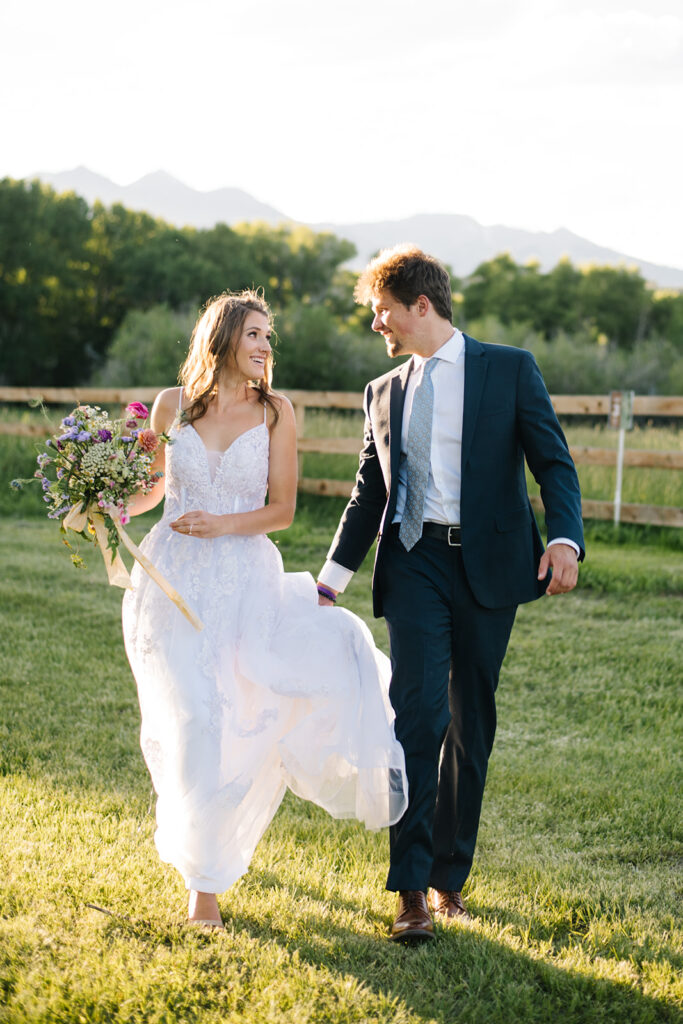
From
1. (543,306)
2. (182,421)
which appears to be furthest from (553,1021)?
(543,306)

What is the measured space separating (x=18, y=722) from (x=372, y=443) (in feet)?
10.0

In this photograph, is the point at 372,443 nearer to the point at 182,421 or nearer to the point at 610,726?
the point at 182,421

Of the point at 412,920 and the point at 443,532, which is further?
the point at 443,532

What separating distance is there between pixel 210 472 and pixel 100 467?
45cm

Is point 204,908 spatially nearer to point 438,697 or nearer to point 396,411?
point 438,697

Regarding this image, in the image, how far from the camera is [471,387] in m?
3.58

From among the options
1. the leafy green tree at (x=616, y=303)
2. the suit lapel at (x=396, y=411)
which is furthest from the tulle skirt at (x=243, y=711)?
the leafy green tree at (x=616, y=303)

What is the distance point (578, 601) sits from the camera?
8.69 m

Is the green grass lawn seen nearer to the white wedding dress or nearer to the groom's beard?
the white wedding dress

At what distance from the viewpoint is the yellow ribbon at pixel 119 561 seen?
11.3ft

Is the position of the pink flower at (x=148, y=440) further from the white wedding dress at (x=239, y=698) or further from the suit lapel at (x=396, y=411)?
the suit lapel at (x=396, y=411)

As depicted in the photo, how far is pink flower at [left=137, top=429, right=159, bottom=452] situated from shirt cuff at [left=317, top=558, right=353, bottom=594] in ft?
2.68

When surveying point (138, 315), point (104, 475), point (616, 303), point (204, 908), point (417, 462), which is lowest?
point (204, 908)

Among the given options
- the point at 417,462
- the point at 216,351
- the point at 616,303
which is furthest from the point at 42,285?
the point at 417,462
